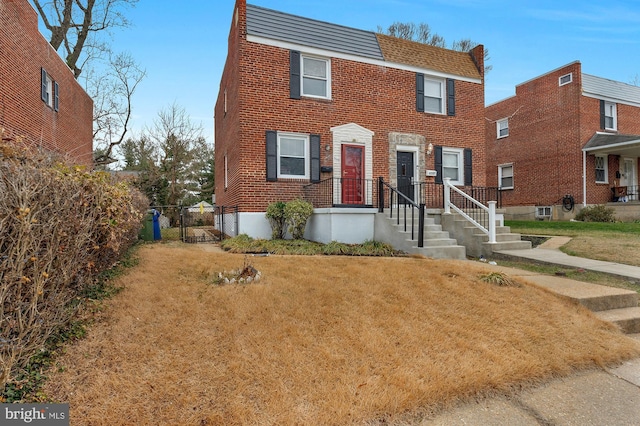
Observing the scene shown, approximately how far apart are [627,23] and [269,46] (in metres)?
15.7

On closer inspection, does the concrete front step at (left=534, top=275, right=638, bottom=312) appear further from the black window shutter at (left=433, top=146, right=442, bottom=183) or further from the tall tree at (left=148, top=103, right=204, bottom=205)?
the tall tree at (left=148, top=103, right=204, bottom=205)

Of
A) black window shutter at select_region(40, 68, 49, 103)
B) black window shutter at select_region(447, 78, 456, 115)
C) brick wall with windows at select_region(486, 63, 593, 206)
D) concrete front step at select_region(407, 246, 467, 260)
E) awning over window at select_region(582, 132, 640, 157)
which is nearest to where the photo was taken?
concrete front step at select_region(407, 246, 467, 260)

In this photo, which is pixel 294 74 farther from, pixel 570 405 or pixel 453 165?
pixel 570 405

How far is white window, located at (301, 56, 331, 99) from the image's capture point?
10.9 metres

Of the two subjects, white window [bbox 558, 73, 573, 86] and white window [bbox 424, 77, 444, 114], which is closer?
white window [bbox 424, 77, 444, 114]

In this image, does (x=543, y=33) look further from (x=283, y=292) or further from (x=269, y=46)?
(x=283, y=292)

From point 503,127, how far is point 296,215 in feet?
57.7

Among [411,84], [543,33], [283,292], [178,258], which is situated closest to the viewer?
[283,292]

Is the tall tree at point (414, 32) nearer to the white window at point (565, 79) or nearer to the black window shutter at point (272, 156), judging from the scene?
the white window at point (565, 79)

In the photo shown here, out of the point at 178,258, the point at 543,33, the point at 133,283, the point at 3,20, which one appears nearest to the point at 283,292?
the point at 133,283

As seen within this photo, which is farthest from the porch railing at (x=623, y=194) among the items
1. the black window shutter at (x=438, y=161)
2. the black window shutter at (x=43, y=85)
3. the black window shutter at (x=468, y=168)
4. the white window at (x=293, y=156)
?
the black window shutter at (x=43, y=85)

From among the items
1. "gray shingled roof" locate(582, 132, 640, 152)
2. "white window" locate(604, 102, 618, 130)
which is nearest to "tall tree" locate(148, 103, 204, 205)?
"gray shingled roof" locate(582, 132, 640, 152)

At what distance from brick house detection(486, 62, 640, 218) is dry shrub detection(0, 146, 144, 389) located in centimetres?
2002

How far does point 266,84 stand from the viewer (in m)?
10.3
